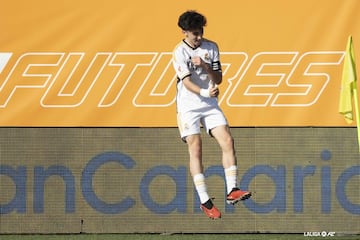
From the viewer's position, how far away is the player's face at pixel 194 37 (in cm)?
1301

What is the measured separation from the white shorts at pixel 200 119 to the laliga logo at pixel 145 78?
197 centimetres

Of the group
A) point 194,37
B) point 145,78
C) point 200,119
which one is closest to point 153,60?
point 145,78

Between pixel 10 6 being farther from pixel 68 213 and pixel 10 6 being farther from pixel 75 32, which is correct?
pixel 68 213

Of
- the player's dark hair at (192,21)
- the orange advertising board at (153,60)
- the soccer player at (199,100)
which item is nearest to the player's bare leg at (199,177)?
the soccer player at (199,100)

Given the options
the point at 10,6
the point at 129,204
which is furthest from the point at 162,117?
the point at 10,6

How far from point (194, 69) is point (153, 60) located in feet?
7.14

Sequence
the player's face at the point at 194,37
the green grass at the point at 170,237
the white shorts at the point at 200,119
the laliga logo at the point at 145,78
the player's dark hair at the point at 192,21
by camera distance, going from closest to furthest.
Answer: the player's dark hair at the point at 192,21
the player's face at the point at 194,37
the white shorts at the point at 200,119
the green grass at the point at 170,237
the laliga logo at the point at 145,78

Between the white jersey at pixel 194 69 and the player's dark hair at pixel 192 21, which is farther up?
the player's dark hair at pixel 192 21

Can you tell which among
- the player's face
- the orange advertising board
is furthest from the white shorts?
the orange advertising board

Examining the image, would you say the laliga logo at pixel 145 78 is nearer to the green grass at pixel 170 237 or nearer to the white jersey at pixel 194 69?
the green grass at pixel 170 237

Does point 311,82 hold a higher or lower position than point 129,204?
higher

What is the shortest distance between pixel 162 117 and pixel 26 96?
141 centimetres

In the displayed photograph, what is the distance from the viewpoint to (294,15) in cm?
1523

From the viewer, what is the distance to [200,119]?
1327cm
